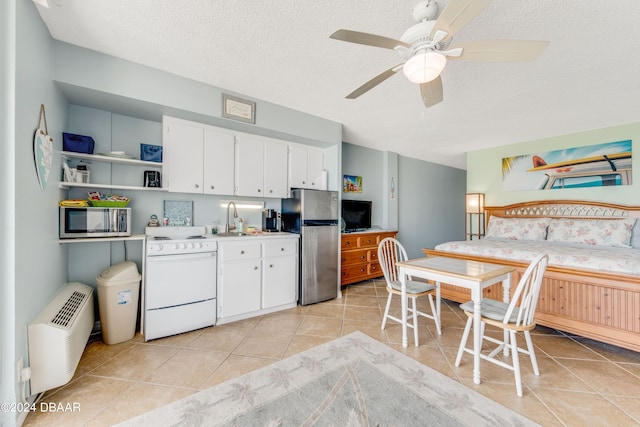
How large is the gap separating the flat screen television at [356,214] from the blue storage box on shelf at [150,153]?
287 centimetres

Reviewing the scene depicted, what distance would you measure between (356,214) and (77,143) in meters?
3.92

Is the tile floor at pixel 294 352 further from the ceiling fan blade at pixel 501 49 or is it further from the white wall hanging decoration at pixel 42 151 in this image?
the ceiling fan blade at pixel 501 49

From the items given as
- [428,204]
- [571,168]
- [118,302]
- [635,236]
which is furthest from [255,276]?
[571,168]

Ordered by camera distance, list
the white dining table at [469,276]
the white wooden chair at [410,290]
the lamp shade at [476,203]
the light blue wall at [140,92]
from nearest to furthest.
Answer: the white dining table at [469,276] → the light blue wall at [140,92] → the white wooden chair at [410,290] → the lamp shade at [476,203]

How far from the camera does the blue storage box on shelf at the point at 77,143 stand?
232 centimetres

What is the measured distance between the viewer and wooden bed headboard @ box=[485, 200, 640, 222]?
3660 mm

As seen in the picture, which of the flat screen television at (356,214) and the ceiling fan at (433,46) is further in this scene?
the flat screen television at (356,214)

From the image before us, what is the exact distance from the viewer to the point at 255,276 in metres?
3.02

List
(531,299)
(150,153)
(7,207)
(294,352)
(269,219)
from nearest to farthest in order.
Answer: (7,207) → (531,299) → (294,352) → (150,153) → (269,219)

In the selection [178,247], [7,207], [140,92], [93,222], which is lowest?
[178,247]

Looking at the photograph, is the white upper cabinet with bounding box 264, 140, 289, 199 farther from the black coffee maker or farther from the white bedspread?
the white bedspread

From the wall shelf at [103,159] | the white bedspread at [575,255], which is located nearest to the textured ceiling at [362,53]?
the wall shelf at [103,159]

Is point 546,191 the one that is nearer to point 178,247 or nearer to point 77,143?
point 178,247

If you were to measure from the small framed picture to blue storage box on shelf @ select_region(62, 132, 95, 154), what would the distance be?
50.7 inches
